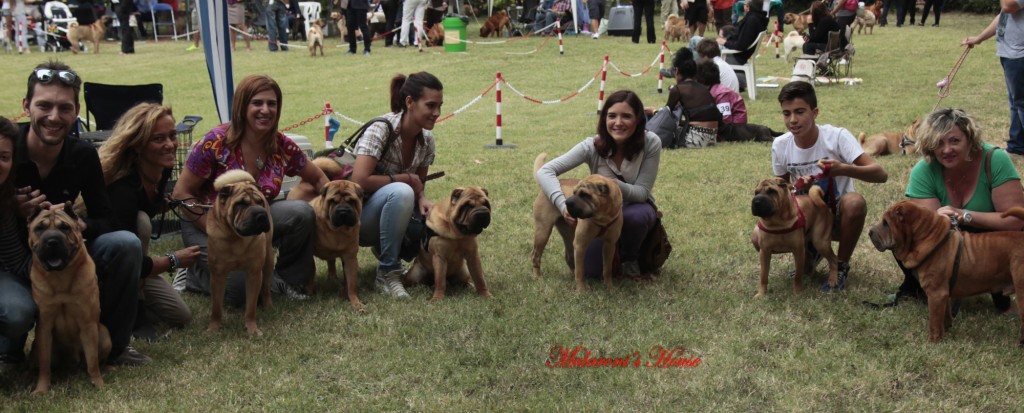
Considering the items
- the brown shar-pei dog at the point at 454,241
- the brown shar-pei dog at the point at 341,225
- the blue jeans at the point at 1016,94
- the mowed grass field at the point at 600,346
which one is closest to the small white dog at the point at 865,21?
the blue jeans at the point at 1016,94

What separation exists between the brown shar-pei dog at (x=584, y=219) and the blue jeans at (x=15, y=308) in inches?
113

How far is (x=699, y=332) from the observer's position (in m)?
4.68

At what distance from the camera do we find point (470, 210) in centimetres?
501

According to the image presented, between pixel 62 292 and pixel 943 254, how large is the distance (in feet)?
14.2

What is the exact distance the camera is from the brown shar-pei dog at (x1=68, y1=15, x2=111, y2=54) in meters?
27.1

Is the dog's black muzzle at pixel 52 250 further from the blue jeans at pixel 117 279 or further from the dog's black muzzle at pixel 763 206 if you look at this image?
the dog's black muzzle at pixel 763 206

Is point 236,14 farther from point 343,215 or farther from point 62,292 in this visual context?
point 62,292

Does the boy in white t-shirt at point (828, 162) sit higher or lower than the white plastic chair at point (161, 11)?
lower

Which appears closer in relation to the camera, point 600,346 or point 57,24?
point 600,346

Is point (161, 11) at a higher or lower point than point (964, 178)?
higher

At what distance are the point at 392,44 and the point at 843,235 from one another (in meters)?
23.0

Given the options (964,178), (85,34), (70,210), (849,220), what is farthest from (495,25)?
(70,210)

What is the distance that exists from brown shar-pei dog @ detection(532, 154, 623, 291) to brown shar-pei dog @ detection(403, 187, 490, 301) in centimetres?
56

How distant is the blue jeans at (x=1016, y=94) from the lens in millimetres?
8617
